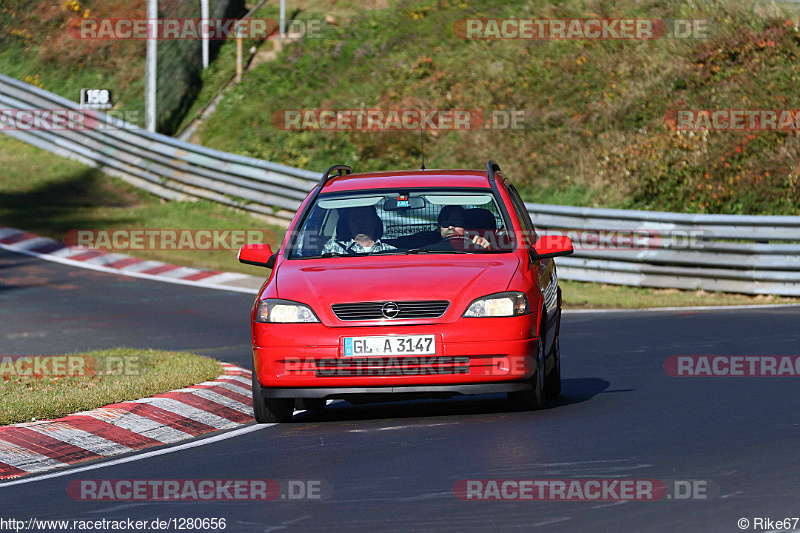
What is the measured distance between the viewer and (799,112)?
24391mm

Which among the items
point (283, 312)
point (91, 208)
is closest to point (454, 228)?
point (283, 312)

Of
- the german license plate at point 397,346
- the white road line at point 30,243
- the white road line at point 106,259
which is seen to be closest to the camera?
the german license plate at point 397,346

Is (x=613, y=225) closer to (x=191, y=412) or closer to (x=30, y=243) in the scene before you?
(x=30, y=243)

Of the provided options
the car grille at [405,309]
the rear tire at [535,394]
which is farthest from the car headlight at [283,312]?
the rear tire at [535,394]

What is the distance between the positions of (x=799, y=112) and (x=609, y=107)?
392cm

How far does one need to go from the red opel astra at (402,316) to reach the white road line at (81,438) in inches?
41.4

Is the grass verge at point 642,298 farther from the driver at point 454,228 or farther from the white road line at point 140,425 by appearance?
the white road line at point 140,425

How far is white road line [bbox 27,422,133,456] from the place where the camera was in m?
8.45

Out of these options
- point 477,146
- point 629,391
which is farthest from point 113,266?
point 629,391

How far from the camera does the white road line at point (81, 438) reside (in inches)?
332

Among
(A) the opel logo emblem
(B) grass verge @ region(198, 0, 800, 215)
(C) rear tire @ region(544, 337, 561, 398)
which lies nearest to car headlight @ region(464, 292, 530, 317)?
(A) the opel logo emblem

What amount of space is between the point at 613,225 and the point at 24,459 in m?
12.9

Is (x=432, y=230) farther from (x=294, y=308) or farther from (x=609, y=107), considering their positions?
(x=609, y=107)

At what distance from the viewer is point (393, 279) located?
8828 mm
